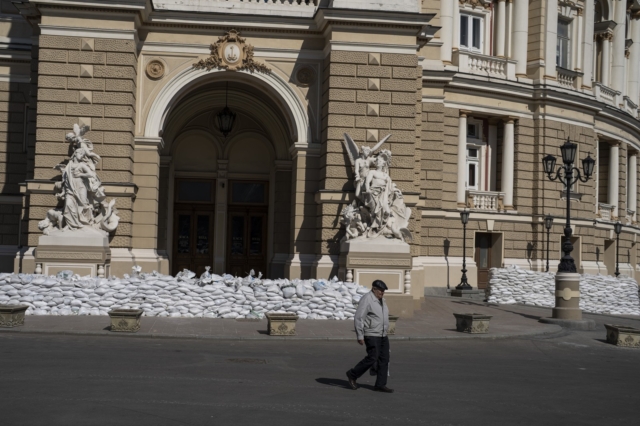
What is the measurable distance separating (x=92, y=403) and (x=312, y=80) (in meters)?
16.0

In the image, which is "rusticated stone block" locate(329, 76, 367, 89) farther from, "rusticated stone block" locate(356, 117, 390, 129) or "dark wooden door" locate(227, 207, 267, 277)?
"dark wooden door" locate(227, 207, 267, 277)

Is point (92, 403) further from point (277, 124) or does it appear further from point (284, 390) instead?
point (277, 124)

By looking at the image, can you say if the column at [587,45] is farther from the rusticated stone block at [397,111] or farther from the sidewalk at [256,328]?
the rusticated stone block at [397,111]

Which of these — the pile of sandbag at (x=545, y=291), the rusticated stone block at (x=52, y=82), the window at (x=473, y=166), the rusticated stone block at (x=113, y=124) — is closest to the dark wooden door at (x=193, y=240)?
the rusticated stone block at (x=113, y=124)

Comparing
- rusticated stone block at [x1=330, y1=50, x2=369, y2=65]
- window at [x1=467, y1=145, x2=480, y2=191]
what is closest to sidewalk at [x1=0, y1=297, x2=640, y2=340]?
rusticated stone block at [x1=330, y1=50, x2=369, y2=65]

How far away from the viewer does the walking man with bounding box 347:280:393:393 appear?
11.6m

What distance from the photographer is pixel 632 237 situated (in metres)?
44.3

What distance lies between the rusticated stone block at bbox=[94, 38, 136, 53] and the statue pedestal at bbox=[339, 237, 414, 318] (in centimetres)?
777

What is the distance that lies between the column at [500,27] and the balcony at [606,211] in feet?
30.9

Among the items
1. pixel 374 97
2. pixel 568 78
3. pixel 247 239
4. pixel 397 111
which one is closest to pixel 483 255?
pixel 568 78

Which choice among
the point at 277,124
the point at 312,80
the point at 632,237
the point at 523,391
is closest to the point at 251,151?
the point at 277,124

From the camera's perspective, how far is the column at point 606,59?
43.1 m

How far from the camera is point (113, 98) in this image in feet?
75.0

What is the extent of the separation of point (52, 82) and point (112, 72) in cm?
156
